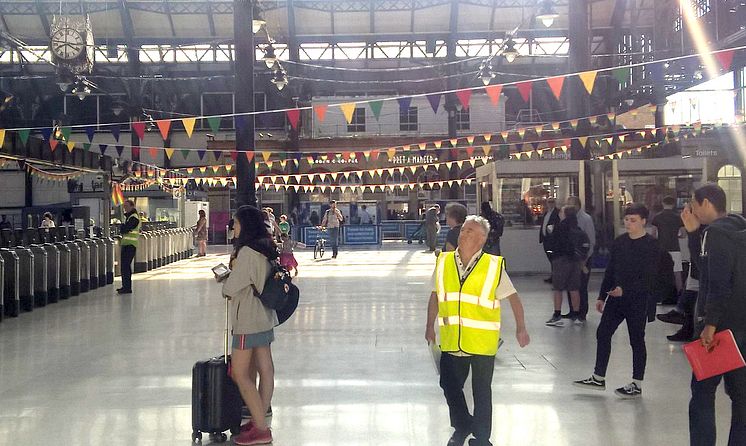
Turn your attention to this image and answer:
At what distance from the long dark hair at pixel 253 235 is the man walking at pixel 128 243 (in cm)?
998

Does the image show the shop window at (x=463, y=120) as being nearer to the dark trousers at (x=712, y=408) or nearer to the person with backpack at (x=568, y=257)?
the person with backpack at (x=568, y=257)

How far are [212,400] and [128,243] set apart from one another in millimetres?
10032

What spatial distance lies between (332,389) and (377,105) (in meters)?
7.14

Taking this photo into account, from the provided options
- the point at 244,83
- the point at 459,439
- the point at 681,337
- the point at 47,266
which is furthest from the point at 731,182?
the point at 459,439

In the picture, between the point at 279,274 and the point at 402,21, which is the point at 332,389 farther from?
the point at 402,21

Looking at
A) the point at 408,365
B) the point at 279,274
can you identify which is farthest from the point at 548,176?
the point at 279,274

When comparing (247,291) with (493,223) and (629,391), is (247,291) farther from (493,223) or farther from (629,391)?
(493,223)

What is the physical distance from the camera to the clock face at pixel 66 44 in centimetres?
2184

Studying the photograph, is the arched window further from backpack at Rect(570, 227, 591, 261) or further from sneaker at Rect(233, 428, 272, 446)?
sneaker at Rect(233, 428, 272, 446)

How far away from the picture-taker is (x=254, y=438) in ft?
17.3

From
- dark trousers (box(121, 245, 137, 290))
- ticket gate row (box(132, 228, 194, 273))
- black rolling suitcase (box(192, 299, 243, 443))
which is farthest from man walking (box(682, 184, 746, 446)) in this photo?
ticket gate row (box(132, 228, 194, 273))

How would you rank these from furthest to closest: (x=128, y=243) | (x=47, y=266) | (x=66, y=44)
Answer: (x=66, y=44)
(x=128, y=243)
(x=47, y=266)

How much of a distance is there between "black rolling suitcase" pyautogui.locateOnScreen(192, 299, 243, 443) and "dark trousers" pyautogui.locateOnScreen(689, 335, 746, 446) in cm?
279

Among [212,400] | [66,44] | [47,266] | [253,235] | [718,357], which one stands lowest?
[212,400]
